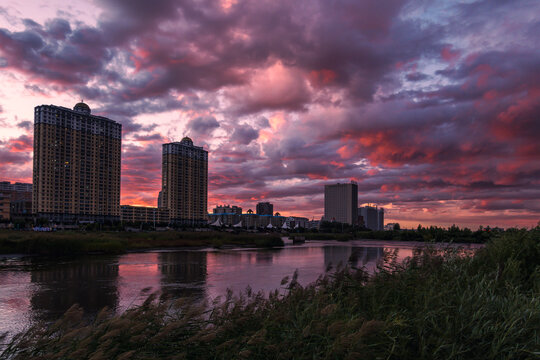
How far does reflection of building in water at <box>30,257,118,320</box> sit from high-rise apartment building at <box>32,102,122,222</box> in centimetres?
14198

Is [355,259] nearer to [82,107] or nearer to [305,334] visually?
[305,334]

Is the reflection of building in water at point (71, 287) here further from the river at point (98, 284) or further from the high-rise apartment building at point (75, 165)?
the high-rise apartment building at point (75, 165)

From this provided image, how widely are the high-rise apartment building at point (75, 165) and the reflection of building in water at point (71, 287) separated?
466ft

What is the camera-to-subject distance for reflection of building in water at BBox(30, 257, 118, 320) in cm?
1775

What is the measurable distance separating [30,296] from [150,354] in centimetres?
1943

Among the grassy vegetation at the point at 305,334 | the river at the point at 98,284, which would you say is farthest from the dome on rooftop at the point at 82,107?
the grassy vegetation at the point at 305,334

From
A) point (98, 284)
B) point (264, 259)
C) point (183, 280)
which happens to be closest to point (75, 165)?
point (264, 259)

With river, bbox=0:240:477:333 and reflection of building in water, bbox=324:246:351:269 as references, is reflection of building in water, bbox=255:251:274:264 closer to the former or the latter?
reflection of building in water, bbox=324:246:351:269

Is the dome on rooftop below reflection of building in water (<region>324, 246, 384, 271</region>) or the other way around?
the other way around

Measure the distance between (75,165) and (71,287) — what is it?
163032mm

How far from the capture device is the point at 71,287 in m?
23.1

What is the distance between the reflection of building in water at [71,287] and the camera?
17.7 metres

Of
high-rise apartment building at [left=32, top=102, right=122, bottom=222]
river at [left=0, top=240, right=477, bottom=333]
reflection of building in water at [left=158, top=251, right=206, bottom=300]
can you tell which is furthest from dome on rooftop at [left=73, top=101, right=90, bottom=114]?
reflection of building in water at [left=158, top=251, right=206, bottom=300]

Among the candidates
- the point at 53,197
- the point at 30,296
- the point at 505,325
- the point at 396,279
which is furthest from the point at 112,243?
the point at 53,197
